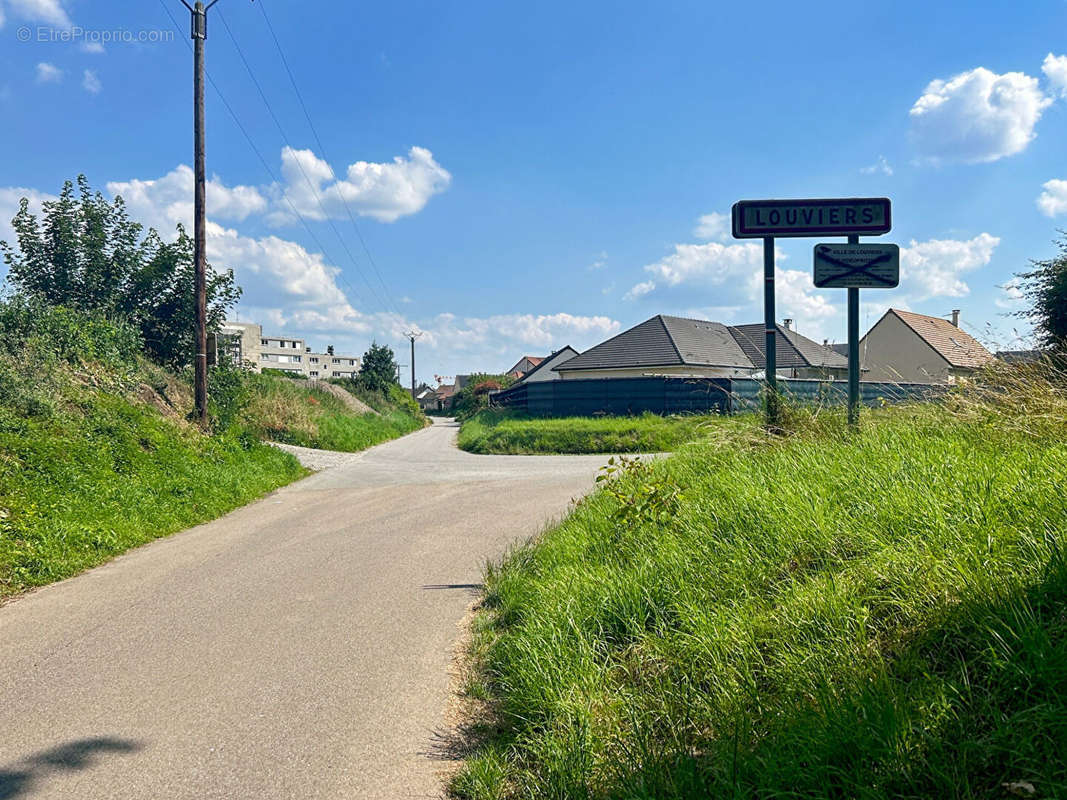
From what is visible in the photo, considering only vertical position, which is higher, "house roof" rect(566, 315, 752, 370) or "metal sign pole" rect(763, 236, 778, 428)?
"house roof" rect(566, 315, 752, 370)

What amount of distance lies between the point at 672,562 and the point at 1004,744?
2.29 meters

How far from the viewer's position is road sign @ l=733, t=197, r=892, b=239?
8.67 meters

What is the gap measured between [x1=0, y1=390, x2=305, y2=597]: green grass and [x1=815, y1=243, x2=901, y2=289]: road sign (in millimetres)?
8802

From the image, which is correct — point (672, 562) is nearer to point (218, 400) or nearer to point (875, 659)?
point (875, 659)

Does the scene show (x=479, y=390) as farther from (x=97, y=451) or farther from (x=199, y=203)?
(x=97, y=451)

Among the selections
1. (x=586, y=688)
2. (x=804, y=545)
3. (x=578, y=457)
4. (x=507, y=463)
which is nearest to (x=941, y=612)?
(x=804, y=545)

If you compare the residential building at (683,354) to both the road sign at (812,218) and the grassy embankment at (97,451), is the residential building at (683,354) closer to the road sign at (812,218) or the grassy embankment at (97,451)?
the grassy embankment at (97,451)

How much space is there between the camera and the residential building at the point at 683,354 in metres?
35.5

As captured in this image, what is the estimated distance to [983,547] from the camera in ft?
10.4

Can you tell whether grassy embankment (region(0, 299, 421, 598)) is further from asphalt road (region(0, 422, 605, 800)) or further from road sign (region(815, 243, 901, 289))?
road sign (region(815, 243, 901, 289))

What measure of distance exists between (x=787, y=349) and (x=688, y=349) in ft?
20.5

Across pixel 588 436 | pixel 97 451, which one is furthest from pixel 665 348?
pixel 97 451

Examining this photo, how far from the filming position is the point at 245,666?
4.57 m

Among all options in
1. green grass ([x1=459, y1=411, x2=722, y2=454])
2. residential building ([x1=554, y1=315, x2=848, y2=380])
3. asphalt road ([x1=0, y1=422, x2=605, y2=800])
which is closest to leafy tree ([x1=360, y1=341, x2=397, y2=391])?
residential building ([x1=554, y1=315, x2=848, y2=380])
